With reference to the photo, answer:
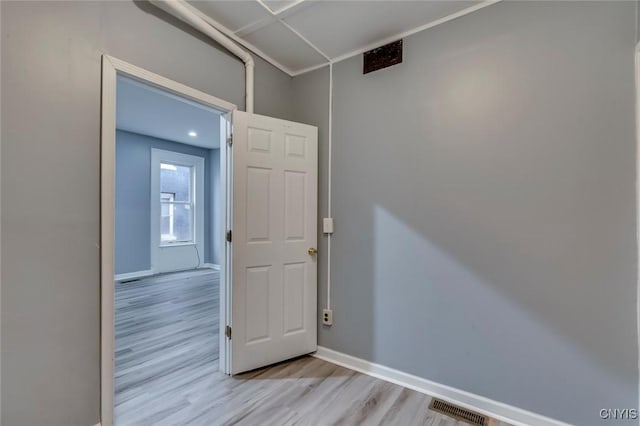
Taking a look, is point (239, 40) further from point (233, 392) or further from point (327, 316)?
point (233, 392)

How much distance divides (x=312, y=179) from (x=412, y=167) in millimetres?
883

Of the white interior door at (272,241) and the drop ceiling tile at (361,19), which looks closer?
the drop ceiling tile at (361,19)

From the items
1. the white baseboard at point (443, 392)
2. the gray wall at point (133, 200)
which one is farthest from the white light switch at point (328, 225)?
the gray wall at point (133, 200)

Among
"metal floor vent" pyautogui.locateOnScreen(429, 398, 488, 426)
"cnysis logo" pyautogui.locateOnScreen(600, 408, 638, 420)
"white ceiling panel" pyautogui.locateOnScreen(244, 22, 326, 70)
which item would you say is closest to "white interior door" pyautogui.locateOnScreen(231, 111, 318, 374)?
"white ceiling panel" pyautogui.locateOnScreen(244, 22, 326, 70)

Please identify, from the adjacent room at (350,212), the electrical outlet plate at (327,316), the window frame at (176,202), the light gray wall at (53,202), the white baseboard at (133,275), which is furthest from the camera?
the window frame at (176,202)

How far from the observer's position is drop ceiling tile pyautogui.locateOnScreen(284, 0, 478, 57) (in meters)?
1.86

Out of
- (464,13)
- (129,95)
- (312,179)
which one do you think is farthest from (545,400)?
(129,95)

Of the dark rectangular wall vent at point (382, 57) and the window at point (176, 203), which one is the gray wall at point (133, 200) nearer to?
the window at point (176, 203)

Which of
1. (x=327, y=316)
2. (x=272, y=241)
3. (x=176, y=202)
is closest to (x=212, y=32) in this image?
(x=272, y=241)

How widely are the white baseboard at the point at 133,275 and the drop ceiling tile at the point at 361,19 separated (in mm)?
5003

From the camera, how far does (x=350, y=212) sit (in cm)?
240

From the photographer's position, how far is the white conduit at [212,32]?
1.74m

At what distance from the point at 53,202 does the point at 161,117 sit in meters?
3.36

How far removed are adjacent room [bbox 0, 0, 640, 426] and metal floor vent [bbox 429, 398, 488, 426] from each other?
2 cm
